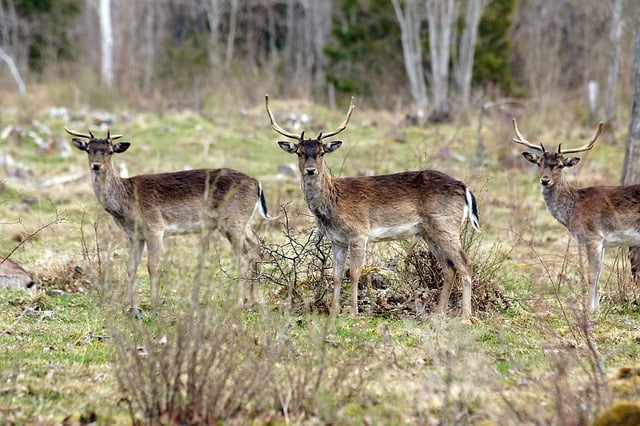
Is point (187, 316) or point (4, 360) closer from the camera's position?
point (187, 316)

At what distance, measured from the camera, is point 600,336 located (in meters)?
7.95

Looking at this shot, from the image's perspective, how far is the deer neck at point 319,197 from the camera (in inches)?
355

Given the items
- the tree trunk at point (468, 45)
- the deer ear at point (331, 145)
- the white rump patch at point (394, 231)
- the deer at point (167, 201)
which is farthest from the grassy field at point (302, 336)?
the tree trunk at point (468, 45)

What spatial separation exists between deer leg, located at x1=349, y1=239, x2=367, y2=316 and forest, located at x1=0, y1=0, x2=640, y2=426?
0.09 feet

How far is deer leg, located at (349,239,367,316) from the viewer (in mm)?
8781

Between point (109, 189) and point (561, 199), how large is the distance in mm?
4898

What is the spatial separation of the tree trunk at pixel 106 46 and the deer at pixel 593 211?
1906 centimetres

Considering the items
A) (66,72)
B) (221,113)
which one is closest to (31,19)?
(66,72)

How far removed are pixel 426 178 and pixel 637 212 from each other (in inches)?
86.8

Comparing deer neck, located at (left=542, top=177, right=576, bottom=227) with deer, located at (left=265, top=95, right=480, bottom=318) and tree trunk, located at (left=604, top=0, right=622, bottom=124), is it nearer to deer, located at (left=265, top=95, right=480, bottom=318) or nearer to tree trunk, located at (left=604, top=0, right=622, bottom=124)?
deer, located at (left=265, top=95, right=480, bottom=318)

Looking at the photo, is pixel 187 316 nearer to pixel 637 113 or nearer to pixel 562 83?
pixel 637 113

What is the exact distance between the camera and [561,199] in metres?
9.95

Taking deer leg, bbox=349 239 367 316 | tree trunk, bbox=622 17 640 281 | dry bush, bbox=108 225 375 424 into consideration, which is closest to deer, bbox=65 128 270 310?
deer leg, bbox=349 239 367 316

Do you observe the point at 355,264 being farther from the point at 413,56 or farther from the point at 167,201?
the point at 413,56
